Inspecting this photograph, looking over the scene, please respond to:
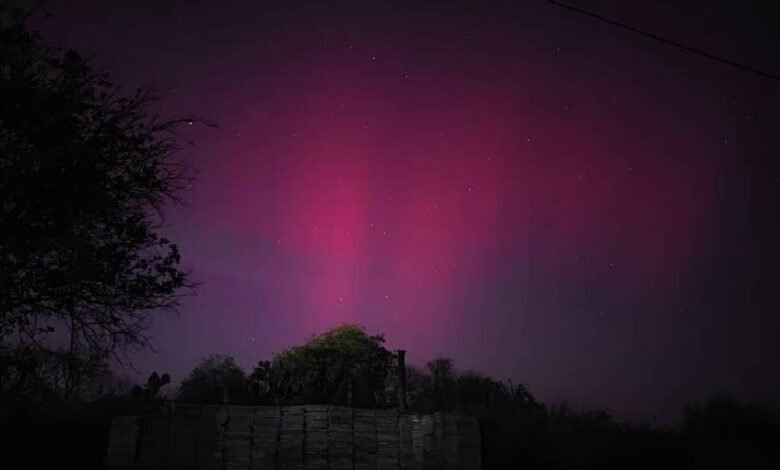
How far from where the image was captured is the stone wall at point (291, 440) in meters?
15.7

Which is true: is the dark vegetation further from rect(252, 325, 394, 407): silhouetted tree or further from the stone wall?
rect(252, 325, 394, 407): silhouetted tree

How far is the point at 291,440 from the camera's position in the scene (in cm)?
1666

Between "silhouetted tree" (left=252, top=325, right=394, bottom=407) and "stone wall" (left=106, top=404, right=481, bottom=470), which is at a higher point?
"silhouetted tree" (left=252, top=325, right=394, bottom=407)

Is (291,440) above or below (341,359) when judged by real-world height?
below

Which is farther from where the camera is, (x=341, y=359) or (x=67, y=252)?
(x=341, y=359)

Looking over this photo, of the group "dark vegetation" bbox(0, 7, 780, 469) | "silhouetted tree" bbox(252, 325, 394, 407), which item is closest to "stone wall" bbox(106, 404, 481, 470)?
"dark vegetation" bbox(0, 7, 780, 469)

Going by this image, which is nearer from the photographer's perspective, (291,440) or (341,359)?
(291,440)

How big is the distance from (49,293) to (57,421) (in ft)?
10.8

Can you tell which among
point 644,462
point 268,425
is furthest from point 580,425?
point 268,425

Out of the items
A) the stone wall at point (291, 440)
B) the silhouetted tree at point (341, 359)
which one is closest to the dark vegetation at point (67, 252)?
the stone wall at point (291, 440)

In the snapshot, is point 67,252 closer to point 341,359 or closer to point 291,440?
point 291,440

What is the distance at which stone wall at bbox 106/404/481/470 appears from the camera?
15688 mm

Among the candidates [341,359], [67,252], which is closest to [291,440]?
[67,252]

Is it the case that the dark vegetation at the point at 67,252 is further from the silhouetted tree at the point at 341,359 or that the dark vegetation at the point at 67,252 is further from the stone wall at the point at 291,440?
the silhouetted tree at the point at 341,359
